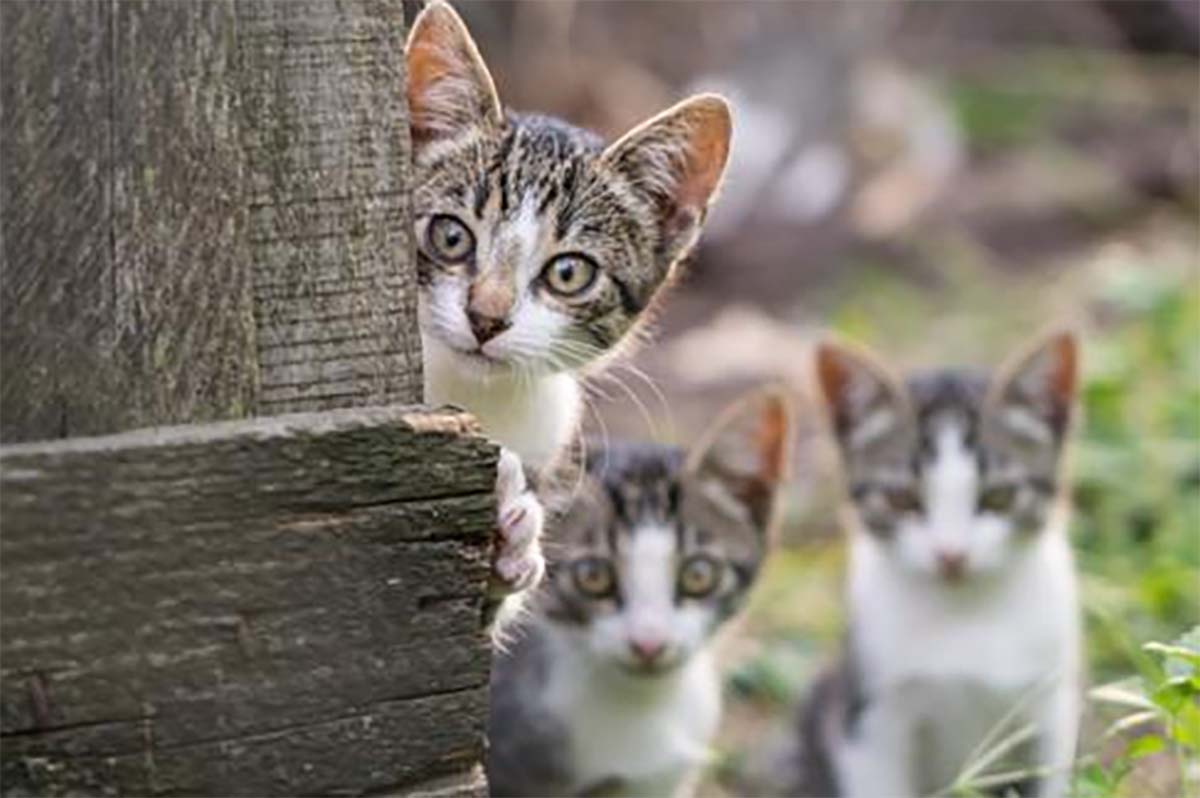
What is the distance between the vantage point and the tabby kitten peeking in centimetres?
360

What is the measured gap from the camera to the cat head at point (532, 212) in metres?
3.60

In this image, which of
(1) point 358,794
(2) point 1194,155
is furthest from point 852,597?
(2) point 1194,155

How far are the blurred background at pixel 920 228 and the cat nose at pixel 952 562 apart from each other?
1.33 feet

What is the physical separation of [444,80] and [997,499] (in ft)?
7.31

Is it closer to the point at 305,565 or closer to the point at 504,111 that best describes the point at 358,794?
the point at 305,565

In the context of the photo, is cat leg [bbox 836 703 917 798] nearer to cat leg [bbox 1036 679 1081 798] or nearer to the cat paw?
cat leg [bbox 1036 679 1081 798]

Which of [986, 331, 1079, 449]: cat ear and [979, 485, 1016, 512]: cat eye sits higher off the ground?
[986, 331, 1079, 449]: cat ear

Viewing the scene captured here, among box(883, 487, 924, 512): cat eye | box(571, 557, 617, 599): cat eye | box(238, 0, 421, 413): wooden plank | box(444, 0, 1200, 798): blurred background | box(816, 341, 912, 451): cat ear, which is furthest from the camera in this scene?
box(444, 0, 1200, 798): blurred background

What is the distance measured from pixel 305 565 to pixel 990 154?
904cm

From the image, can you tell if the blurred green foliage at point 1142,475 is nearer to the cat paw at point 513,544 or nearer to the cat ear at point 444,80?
the cat ear at point 444,80

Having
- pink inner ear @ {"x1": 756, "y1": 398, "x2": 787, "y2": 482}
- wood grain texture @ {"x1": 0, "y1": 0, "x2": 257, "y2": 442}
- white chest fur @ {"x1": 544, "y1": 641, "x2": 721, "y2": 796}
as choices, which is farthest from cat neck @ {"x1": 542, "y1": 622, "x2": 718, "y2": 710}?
wood grain texture @ {"x1": 0, "y1": 0, "x2": 257, "y2": 442}

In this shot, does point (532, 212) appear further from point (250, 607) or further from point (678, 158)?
point (250, 607)

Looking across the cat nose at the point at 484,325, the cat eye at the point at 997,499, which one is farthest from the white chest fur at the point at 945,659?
the cat nose at the point at 484,325

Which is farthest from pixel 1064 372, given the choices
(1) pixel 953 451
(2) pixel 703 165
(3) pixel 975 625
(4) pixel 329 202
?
(4) pixel 329 202
